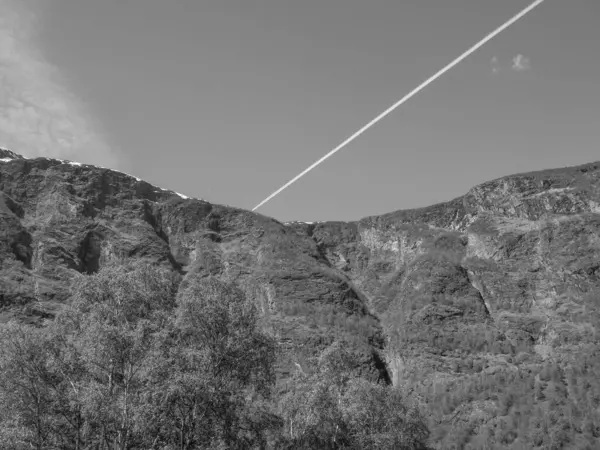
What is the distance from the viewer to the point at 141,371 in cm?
3766

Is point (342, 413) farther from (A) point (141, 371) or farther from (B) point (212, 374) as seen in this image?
(A) point (141, 371)

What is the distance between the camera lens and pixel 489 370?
185 metres

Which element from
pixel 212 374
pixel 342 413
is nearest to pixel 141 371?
pixel 212 374

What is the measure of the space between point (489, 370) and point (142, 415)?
171246mm

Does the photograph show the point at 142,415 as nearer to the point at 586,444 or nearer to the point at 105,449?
the point at 105,449

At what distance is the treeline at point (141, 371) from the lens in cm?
3694

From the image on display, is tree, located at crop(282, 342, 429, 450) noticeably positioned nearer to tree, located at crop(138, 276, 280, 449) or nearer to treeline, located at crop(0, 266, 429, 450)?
treeline, located at crop(0, 266, 429, 450)

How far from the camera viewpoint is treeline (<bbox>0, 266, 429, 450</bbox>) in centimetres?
3694

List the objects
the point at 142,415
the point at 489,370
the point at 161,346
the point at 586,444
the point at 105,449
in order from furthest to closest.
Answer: the point at 489,370
the point at 586,444
the point at 105,449
the point at 161,346
the point at 142,415

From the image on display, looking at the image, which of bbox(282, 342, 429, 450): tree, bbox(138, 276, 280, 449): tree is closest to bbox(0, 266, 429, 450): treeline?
bbox(138, 276, 280, 449): tree

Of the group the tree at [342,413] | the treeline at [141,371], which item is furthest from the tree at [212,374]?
the tree at [342,413]

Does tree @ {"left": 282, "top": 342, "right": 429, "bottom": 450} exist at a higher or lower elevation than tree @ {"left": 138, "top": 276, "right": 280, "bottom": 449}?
lower

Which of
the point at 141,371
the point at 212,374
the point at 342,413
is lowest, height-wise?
the point at 342,413

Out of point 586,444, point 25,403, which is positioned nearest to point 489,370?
point 586,444
